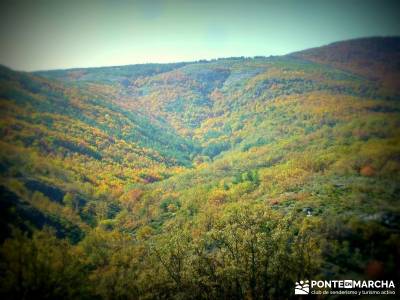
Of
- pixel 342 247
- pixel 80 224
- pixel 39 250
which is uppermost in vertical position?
pixel 39 250

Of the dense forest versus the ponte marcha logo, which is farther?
the dense forest

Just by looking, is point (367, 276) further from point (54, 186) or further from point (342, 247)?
point (54, 186)

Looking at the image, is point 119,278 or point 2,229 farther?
point 2,229

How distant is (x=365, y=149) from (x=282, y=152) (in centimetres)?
4538

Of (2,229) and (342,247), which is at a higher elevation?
(2,229)

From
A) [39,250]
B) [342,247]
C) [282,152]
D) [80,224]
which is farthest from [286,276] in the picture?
A: [282,152]

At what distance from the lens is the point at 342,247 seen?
78938 millimetres

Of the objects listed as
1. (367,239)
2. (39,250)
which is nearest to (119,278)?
(39,250)

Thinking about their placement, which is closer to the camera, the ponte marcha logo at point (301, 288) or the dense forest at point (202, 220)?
the ponte marcha logo at point (301, 288)

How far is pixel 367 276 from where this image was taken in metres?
69.3

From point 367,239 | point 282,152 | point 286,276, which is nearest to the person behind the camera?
point 286,276

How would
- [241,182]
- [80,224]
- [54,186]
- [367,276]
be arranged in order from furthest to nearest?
[241,182] < [54,186] < [80,224] < [367,276]

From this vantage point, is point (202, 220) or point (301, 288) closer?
point (301, 288)

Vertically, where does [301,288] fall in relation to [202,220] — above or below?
above
